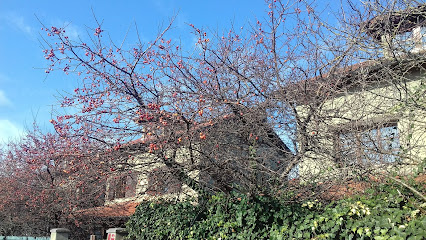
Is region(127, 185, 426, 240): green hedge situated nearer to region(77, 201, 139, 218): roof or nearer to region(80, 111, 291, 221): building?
region(80, 111, 291, 221): building

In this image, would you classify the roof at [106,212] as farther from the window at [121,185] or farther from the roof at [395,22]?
the roof at [395,22]

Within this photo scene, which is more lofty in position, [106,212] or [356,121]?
[356,121]

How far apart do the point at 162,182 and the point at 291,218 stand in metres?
2.80

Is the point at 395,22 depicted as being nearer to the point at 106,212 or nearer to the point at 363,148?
the point at 363,148

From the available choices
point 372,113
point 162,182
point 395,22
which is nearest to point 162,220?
point 162,182

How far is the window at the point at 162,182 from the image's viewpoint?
6.91m

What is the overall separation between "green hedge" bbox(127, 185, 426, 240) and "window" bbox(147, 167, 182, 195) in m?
0.35

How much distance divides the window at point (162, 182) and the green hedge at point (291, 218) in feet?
1.15

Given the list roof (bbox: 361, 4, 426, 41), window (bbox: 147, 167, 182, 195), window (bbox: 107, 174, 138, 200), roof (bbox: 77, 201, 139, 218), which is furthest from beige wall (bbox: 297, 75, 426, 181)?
roof (bbox: 77, 201, 139, 218)

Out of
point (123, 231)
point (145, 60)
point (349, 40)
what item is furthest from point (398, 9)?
point (123, 231)

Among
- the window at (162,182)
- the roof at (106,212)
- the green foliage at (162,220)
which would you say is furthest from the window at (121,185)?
the roof at (106,212)

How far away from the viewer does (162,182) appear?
7.19 m

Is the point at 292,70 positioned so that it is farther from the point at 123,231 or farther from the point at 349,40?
the point at 123,231

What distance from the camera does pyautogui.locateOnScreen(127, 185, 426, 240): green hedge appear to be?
425 centimetres
